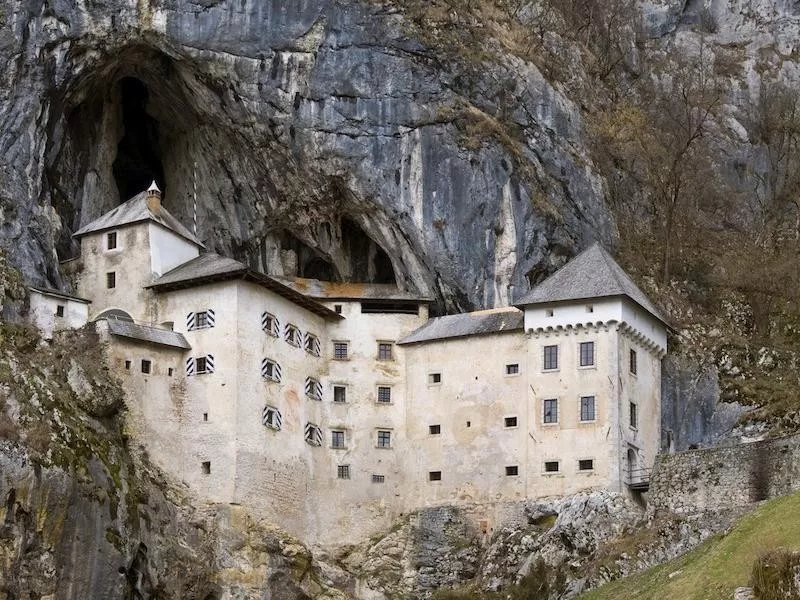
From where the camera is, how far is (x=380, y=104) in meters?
82.3

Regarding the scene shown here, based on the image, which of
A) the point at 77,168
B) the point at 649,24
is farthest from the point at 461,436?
the point at 649,24

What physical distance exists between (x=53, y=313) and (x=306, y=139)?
15812mm

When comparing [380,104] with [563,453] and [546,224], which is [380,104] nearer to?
[546,224]

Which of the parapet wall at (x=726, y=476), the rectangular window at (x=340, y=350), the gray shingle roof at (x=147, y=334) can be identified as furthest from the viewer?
the rectangular window at (x=340, y=350)

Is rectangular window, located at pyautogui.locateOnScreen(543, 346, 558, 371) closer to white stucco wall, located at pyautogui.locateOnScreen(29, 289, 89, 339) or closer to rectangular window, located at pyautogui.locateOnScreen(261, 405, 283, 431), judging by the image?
rectangular window, located at pyautogui.locateOnScreen(261, 405, 283, 431)

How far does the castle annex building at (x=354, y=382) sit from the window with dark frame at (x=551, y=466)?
73mm

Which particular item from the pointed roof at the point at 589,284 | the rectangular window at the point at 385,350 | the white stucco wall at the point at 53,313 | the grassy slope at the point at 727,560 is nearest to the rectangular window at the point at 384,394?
the rectangular window at the point at 385,350

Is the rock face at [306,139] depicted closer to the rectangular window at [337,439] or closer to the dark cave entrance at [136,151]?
the dark cave entrance at [136,151]

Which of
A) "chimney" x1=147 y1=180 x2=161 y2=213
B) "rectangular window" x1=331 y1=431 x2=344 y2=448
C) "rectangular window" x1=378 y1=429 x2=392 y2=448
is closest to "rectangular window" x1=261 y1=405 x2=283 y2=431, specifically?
"rectangular window" x1=331 y1=431 x2=344 y2=448

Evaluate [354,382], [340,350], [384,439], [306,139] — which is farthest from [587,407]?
[306,139]

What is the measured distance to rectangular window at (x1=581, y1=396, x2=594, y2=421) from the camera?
72938 mm

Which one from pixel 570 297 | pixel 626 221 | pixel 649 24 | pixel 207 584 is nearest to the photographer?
pixel 207 584

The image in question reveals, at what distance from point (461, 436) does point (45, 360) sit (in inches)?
749

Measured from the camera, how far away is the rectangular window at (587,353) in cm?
7388
